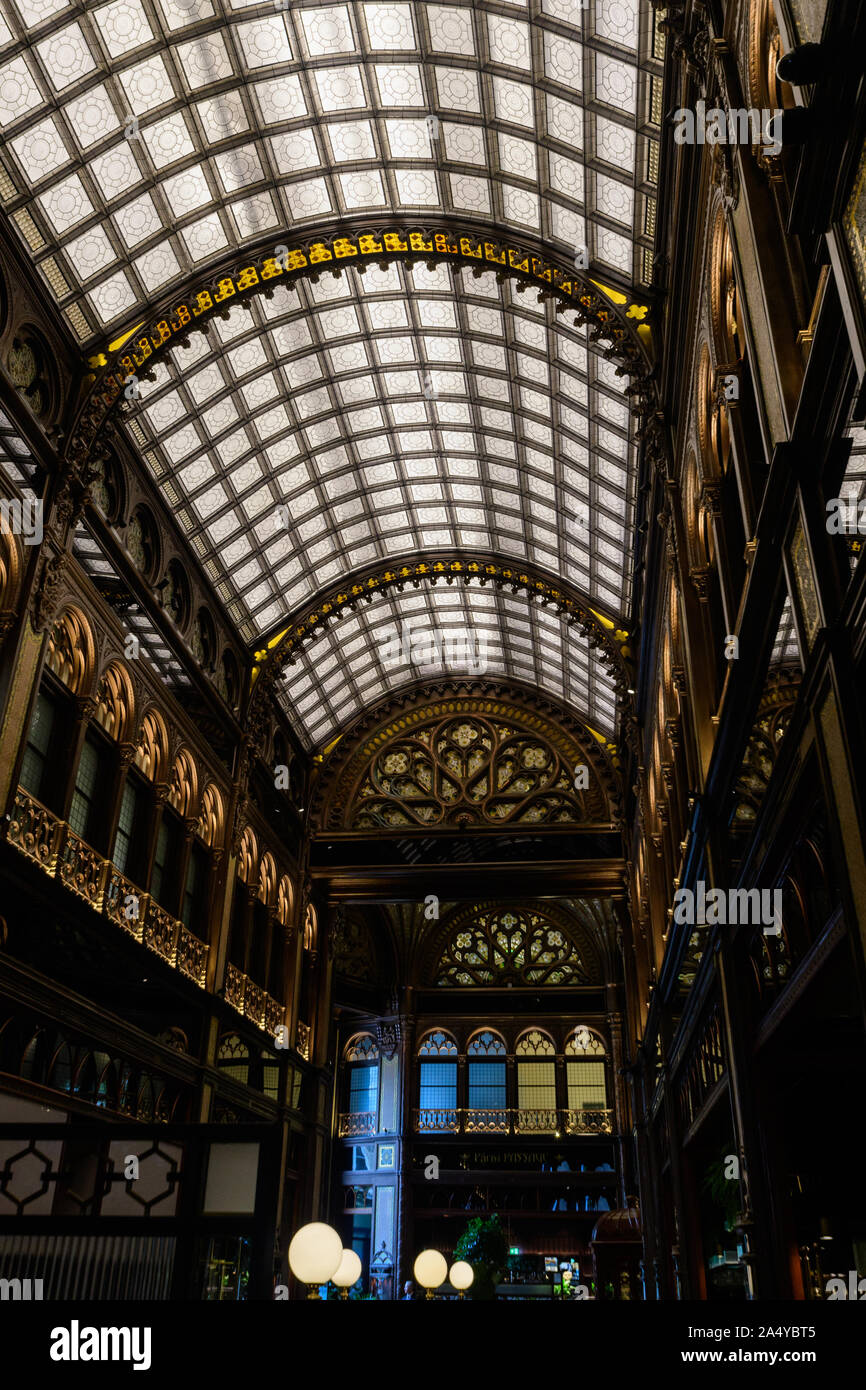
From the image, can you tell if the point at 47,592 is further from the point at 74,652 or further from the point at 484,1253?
the point at 484,1253

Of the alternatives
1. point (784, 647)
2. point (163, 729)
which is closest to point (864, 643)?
point (784, 647)

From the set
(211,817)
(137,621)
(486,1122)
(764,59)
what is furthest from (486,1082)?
(764,59)

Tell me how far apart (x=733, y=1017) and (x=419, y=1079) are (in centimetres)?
2379

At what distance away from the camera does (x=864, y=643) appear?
15.8 feet

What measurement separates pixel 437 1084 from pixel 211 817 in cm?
1505

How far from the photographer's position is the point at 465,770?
2542 cm

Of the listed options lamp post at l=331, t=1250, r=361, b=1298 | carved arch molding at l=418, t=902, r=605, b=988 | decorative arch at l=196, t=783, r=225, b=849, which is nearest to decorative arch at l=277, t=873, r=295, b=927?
decorative arch at l=196, t=783, r=225, b=849

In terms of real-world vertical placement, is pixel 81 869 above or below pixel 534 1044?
below

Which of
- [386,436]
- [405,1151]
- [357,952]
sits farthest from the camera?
[357,952]

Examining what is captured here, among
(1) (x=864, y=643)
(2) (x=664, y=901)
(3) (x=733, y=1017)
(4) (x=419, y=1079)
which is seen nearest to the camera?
(1) (x=864, y=643)

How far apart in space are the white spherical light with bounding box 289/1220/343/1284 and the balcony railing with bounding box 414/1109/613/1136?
22857mm

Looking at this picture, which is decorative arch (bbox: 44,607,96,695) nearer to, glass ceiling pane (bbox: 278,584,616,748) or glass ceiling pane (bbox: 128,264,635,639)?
glass ceiling pane (bbox: 128,264,635,639)

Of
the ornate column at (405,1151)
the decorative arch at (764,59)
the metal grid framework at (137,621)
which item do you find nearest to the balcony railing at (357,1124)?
the ornate column at (405,1151)

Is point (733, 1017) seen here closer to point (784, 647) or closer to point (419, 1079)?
point (784, 647)
